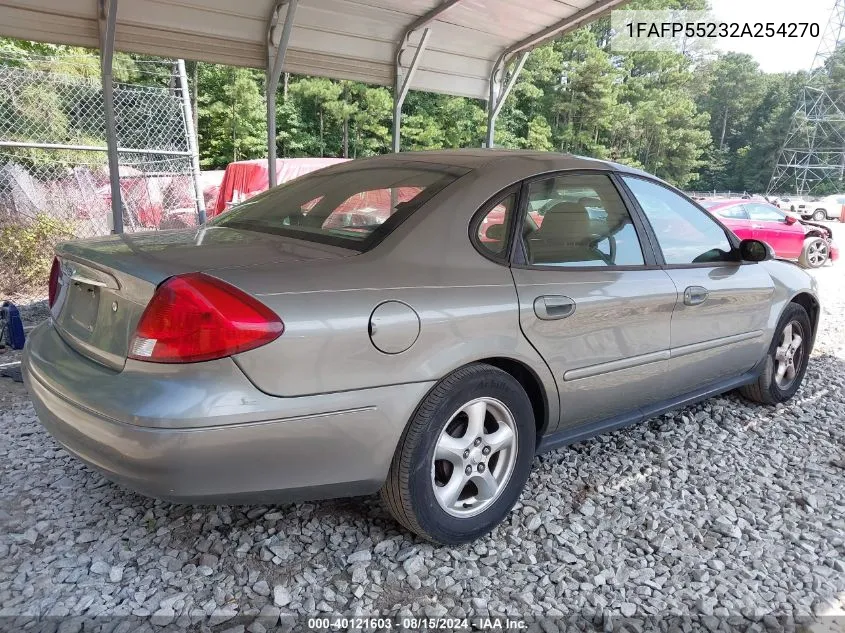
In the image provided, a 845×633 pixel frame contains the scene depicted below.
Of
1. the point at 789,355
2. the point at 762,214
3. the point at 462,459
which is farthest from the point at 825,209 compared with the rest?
the point at 462,459

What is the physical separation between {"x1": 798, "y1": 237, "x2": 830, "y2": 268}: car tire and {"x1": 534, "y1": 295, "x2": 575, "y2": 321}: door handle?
1226 centimetres

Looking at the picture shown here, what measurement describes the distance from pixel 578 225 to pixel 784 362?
7.42 ft

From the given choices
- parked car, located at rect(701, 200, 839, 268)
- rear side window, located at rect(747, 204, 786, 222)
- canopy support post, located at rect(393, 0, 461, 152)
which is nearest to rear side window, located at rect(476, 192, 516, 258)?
canopy support post, located at rect(393, 0, 461, 152)

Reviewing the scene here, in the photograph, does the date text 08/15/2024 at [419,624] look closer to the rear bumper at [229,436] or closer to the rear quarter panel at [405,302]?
the rear bumper at [229,436]

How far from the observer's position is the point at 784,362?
4.11 meters

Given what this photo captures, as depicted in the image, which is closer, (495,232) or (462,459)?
(462,459)

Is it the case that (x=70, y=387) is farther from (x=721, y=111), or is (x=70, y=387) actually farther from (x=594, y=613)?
(x=721, y=111)

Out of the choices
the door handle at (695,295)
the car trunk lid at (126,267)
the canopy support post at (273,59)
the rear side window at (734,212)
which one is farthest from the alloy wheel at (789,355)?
the rear side window at (734,212)

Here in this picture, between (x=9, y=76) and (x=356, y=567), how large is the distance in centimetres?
796

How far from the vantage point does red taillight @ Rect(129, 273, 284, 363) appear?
5.90 feet

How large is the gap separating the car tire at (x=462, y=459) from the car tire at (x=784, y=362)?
2.27 metres

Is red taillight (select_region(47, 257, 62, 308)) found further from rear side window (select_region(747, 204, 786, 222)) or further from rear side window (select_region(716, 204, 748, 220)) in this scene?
rear side window (select_region(747, 204, 786, 222))

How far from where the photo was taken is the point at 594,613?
82.4 inches

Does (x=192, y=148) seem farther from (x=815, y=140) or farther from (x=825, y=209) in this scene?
(x=815, y=140)
